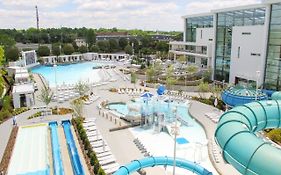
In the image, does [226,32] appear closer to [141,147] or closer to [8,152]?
[141,147]

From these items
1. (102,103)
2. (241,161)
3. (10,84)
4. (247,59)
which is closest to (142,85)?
(102,103)

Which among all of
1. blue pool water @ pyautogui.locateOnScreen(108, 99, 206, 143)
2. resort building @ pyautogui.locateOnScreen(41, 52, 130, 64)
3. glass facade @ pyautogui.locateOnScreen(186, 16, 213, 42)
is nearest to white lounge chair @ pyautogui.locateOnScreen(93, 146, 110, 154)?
blue pool water @ pyautogui.locateOnScreen(108, 99, 206, 143)

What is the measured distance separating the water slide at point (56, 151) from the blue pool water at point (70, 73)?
24213 mm

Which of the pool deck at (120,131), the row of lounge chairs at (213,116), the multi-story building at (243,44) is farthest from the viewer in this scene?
the multi-story building at (243,44)

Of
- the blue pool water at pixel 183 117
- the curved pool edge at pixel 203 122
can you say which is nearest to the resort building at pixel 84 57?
the curved pool edge at pixel 203 122

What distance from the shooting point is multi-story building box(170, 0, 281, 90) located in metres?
30.0

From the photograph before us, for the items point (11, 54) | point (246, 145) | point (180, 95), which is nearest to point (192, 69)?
point (180, 95)

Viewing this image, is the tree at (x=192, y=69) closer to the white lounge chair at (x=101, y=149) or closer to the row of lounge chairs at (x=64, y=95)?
the row of lounge chairs at (x=64, y=95)

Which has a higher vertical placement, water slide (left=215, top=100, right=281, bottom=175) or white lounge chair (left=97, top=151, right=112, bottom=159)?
water slide (left=215, top=100, right=281, bottom=175)

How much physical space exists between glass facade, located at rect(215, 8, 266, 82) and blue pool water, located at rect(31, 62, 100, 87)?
2149cm

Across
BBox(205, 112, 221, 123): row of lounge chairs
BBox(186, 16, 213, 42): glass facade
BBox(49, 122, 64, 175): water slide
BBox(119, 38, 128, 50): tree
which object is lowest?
BBox(49, 122, 64, 175): water slide

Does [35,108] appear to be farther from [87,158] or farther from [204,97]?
[204,97]

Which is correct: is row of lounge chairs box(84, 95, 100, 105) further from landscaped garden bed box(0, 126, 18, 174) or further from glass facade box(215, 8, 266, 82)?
glass facade box(215, 8, 266, 82)

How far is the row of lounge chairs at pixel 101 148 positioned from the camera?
16938 mm
